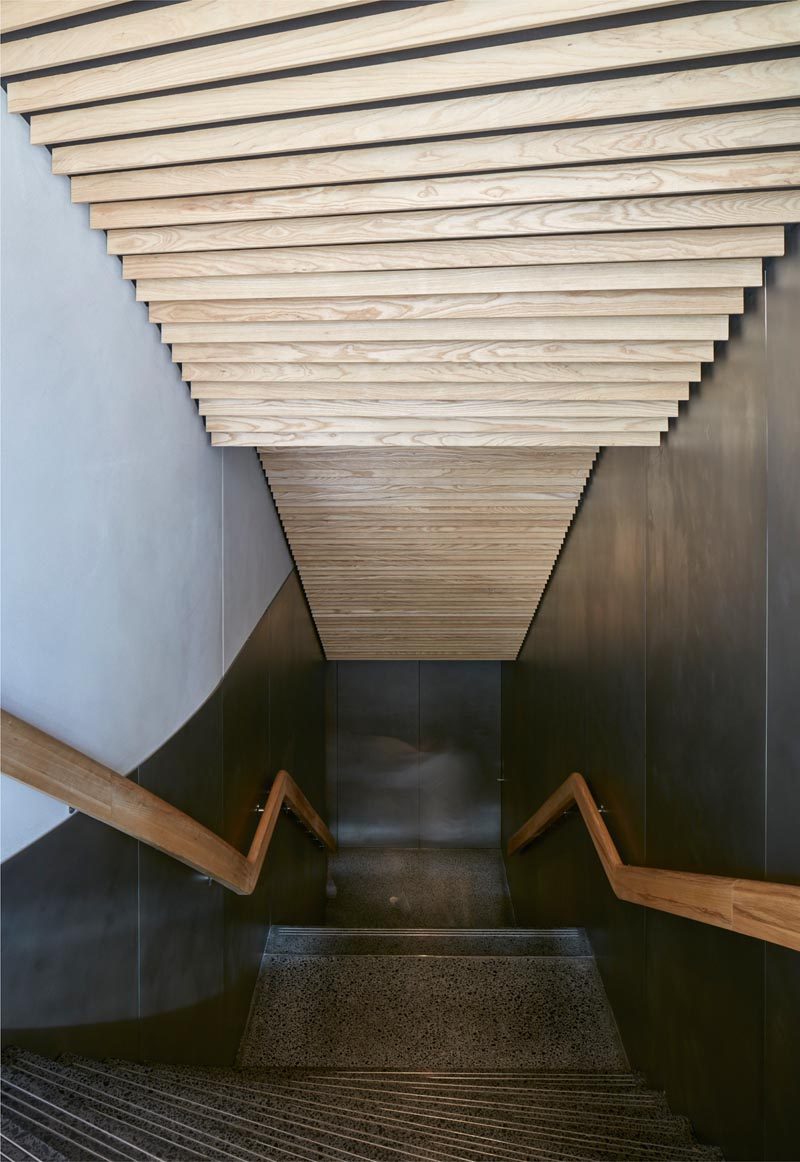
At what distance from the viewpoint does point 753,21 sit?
1679mm

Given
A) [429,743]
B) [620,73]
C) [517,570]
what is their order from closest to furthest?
[620,73] → [517,570] → [429,743]

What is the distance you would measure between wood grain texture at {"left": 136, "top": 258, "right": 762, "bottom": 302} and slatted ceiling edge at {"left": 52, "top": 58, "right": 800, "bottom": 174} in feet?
1.75

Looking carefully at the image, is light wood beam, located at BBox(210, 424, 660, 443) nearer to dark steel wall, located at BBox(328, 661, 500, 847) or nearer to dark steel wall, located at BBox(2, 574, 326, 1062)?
dark steel wall, located at BBox(2, 574, 326, 1062)

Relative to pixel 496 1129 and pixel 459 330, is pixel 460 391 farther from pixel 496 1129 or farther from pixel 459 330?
pixel 496 1129

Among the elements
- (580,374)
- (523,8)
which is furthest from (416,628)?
(523,8)

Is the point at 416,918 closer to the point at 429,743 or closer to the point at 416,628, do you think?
the point at 429,743

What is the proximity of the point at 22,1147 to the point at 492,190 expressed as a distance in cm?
241

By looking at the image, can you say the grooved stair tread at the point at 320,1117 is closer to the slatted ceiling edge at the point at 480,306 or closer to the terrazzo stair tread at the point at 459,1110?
the terrazzo stair tread at the point at 459,1110

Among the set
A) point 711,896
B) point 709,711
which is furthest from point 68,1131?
point 709,711

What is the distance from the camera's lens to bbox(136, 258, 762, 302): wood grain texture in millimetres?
2494

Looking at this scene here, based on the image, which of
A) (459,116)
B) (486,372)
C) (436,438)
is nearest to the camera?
(459,116)

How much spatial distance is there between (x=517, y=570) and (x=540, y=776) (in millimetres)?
1745

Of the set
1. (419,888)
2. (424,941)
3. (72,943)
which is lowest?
(419,888)

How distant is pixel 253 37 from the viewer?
1.86 m
